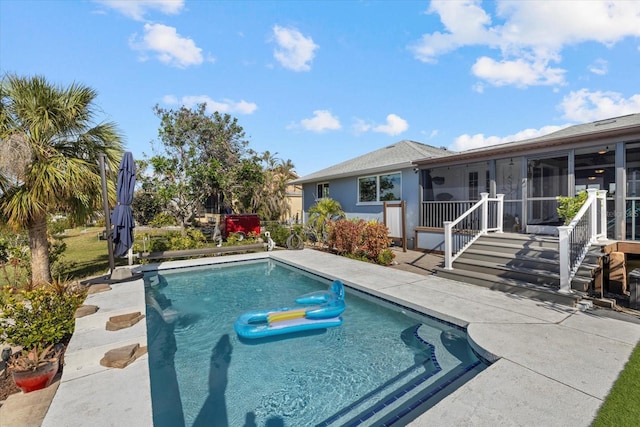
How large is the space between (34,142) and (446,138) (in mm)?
25144

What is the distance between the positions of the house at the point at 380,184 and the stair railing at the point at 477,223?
2.58 metres

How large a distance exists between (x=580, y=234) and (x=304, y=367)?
6929 millimetres

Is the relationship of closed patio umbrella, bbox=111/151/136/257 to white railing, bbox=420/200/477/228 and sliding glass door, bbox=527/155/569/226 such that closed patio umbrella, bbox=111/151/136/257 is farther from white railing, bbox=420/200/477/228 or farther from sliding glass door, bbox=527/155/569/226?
sliding glass door, bbox=527/155/569/226

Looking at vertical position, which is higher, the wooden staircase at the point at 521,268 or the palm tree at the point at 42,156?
the palm tree at the point at 42,156

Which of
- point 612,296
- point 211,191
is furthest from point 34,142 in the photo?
point 612,296

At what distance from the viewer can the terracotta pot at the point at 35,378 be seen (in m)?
3.39

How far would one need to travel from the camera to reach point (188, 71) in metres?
14.6

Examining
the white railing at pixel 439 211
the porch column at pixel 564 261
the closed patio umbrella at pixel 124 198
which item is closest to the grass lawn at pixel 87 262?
the closed patio umbrella at pixel 124 198

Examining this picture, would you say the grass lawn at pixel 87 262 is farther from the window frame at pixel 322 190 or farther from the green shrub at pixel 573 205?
the green shrub at pixel 573 205

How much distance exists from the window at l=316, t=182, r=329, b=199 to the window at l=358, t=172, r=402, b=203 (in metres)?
3.21

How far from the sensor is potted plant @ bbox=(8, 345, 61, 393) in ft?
11.1

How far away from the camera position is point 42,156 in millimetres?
7035

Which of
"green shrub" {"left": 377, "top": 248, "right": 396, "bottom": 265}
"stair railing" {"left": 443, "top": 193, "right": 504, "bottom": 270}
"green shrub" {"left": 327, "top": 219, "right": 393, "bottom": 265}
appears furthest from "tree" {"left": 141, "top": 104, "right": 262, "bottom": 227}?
"stair railing" {"left": 443, "top": 193, "right": 504, "bottom": 270}

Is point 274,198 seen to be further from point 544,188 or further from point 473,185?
point 544,188
